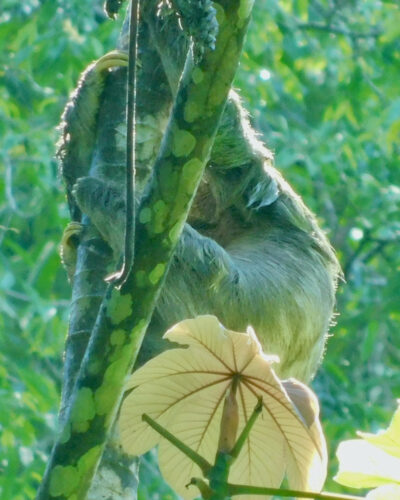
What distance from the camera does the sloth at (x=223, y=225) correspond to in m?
3.97

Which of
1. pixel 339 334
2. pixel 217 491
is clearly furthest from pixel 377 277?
pixel 217 491

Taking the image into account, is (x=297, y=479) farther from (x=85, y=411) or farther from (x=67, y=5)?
(x=67, y=5)

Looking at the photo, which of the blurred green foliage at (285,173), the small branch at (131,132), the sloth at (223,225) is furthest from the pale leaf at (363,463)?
the blurred green foliage at (285,173)

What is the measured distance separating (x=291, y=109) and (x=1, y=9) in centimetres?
355

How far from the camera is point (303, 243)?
5070 mm

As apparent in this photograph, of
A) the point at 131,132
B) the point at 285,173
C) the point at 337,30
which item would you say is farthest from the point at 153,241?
the point at 337,30

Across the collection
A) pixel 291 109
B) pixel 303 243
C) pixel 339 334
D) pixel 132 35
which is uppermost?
pixel 291 109

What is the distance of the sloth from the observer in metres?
3.97

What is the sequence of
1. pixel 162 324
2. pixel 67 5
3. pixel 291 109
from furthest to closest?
1. pixel 291 109
2. pixel 67 5
3. pixel 162 324

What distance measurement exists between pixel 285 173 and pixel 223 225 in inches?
203

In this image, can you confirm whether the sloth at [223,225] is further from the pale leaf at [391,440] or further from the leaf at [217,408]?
the pale leaf at [391,440]

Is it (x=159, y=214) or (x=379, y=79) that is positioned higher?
(x=379, y=79)

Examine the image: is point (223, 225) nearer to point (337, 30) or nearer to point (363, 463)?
point (363, 463)

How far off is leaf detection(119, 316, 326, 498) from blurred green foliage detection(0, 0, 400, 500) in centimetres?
479
